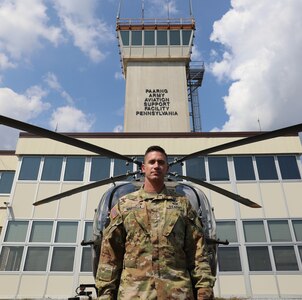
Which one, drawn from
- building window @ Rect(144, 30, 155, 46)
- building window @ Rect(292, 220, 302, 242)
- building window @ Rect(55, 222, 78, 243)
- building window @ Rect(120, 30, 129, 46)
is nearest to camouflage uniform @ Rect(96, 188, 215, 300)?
building window @ Rect(55, 222, 78, 243)

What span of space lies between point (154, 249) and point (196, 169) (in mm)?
11623

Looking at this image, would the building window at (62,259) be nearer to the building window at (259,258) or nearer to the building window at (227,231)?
the building window at (227,231)

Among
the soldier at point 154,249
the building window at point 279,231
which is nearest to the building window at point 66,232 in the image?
the building window at point 279,231

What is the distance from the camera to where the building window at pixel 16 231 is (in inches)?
481

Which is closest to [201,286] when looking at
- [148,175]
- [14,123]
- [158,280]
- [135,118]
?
[158,280]

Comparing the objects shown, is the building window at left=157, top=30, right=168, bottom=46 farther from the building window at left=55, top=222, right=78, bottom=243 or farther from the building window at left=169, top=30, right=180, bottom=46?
the building window at left=55, top=222, right=78, bottom=243

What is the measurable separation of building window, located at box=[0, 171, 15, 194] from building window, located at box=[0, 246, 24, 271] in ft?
13.1

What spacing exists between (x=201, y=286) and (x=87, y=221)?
1117 cm

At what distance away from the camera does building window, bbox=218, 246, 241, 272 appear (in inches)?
462

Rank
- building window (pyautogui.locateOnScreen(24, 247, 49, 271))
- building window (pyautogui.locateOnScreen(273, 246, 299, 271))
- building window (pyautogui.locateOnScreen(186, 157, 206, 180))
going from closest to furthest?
building window (pyautogui.locateOnScreen(273, 246, 299, 271)) < building window (pyautogui.locateOnScreen(24, 247, 49, 271)) < building window (pyautogui.locateOnScreen(186, 157, 206, 180))

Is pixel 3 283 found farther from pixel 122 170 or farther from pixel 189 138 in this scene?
pixel 189 138

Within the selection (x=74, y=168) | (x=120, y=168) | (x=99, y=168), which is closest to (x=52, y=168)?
(x=74, y=168)

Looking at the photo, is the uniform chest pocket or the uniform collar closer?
the uniform chest pocket

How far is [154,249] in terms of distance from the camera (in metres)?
2.34
